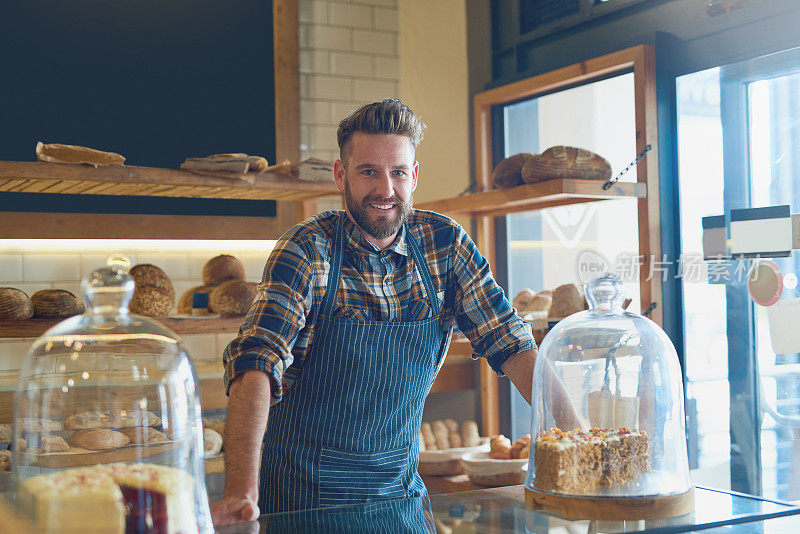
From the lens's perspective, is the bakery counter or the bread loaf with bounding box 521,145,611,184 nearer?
the bakery counter

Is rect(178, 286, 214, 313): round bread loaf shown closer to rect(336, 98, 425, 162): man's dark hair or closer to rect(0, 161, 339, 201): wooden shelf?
rect(0, 161, 339, 201): wooden shelf

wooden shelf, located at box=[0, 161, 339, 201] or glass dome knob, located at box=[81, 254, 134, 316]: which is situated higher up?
wooden shelf, located at box=[0, 161, 339, 201]

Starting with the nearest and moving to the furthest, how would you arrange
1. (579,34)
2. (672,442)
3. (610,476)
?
1. (610,476)
2. (672,442)
3. (579,34)

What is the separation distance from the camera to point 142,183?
9.90 feet

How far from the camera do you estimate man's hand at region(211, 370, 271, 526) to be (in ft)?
4.83

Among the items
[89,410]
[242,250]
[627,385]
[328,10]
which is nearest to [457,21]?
[328,10]

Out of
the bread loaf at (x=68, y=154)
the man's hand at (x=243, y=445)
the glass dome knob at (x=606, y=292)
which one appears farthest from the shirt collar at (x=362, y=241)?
the bread loaf at (x=68, y=154)

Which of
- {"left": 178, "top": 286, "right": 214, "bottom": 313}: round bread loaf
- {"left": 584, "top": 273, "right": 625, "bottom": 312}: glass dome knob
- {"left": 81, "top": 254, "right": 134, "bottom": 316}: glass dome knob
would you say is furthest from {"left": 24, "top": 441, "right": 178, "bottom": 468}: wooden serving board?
{"left": 178, "top": 286, "right": 214, "bottom": 313}: round bread loaf

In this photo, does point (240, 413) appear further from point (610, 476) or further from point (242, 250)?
point (242, 250)

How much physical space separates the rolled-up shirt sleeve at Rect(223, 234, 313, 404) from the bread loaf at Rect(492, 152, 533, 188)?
1308 millimetres

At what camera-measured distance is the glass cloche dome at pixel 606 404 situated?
60.2 inches

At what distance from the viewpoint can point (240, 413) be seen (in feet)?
5.59

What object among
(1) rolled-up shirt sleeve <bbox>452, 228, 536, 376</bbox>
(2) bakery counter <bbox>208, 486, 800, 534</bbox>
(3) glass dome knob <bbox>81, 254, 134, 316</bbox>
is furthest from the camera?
(1) rolled-up shirt sleeve <bbox>452, 228, 536, 376</bbox>

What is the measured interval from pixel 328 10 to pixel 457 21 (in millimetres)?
594
